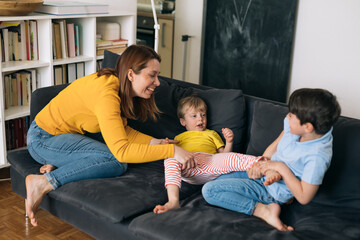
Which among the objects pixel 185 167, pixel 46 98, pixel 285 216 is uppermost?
pixel 46 98

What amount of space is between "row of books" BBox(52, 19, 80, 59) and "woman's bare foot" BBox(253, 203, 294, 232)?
1941 mm

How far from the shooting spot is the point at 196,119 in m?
2.38

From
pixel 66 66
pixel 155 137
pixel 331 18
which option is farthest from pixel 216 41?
pixel 155 137

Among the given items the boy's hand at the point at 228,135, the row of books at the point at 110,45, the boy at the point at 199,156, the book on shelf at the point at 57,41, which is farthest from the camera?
the row of books at the point at 110,45

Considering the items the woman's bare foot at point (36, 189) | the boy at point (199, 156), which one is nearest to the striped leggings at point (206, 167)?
the boy at point (199, 156)

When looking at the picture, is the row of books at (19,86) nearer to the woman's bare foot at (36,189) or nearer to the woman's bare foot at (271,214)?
the woman's bare foot at (36,189)

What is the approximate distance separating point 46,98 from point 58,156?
43 cm

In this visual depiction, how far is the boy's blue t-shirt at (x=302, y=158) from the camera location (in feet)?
5.78

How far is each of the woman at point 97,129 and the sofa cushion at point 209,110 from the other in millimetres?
145

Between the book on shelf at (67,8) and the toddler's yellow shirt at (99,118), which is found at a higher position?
the book on shelf at (67,8)

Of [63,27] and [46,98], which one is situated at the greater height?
Result: [63,27]

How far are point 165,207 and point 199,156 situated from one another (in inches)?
15.8

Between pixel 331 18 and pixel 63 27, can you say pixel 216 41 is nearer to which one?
pixel 331 18

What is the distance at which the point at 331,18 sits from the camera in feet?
12.0
